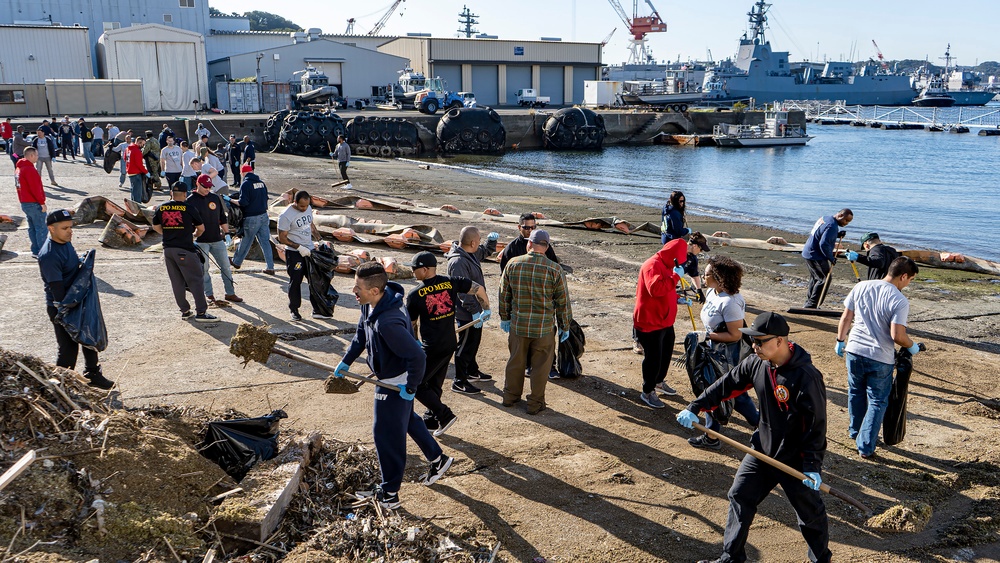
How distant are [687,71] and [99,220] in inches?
3987

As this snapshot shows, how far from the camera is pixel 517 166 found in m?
40.6

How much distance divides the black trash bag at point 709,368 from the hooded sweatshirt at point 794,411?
178 cm

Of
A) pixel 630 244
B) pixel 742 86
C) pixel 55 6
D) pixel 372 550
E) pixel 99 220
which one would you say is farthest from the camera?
pixel 742 86

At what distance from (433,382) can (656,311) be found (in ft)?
7.21

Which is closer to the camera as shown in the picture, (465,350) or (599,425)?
(599,425)

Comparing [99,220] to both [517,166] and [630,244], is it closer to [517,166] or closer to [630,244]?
[630,244]

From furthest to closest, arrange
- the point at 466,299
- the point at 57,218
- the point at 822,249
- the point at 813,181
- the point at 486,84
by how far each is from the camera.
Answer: the point at 486,84
the point at 813,181
the point at 822,249
the point at 466,299
the point at 57,218

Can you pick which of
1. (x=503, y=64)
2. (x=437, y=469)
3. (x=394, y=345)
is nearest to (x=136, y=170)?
(x=437, y=469)

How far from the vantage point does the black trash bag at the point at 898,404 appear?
6.07 meters

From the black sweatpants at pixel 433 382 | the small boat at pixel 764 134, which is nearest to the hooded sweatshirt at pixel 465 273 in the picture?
the black sweatpants at pixel 433 382

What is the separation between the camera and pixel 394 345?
193 inches

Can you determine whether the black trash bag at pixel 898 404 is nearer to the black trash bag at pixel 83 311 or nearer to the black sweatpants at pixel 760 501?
the black sweatpants at pixel 760 501

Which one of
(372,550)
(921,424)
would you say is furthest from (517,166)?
(372,550)

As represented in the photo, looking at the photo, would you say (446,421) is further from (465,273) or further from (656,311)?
(656,311)
